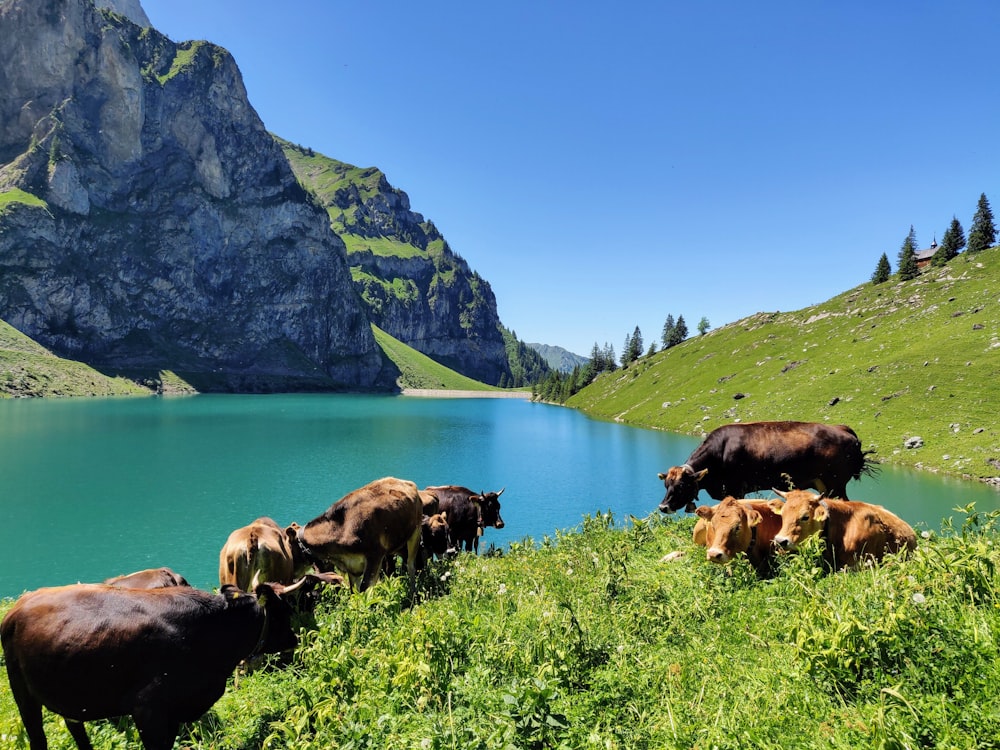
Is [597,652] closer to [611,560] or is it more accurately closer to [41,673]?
[611,560]

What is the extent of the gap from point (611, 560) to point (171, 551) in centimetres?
2382

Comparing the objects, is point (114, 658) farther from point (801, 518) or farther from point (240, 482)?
point (240, 482)

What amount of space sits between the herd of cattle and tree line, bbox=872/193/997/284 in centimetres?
10361

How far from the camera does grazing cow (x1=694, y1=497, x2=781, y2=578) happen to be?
8273 millimetres

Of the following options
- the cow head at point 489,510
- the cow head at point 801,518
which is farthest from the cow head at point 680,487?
the cow head at point 489,510

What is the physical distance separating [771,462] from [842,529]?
5.95 meters

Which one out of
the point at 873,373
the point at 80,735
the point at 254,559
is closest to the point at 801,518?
the point at 254,559

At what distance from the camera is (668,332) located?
142 m

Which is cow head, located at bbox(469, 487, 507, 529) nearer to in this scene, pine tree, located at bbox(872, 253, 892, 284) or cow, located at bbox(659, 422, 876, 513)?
cow, located at bbox(659, 422, 876, 513)

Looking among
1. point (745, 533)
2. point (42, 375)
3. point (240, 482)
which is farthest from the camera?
point (42, 375)

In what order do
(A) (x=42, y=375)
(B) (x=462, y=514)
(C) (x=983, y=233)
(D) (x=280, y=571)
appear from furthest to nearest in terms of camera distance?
(A) (x=42, y=375), (C) (x=983, y=233), (B) (x=462, y=514), (D) (x=280, y=571)

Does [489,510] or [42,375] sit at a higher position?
[42,375]

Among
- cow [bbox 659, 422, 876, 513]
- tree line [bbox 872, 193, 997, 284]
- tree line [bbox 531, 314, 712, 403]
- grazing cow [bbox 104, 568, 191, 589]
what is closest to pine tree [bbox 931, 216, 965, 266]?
tree line [bbox 872, 193, 997, 284]

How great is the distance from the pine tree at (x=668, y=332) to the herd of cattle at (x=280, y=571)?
130354 millimetres
